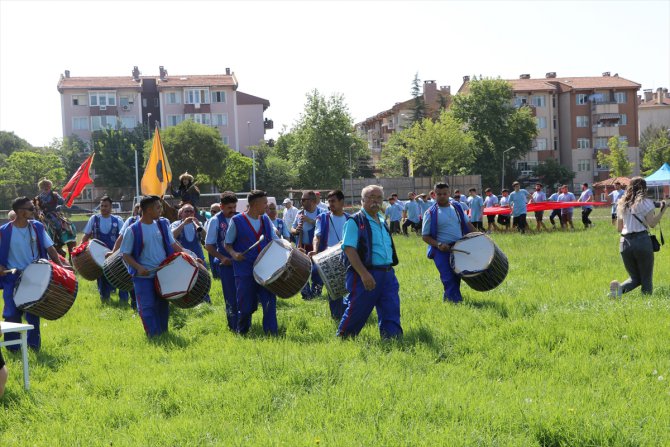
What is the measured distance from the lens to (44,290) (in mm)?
8883

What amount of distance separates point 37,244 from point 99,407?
12.1 ft

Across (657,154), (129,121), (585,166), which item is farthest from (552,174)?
(129,121)

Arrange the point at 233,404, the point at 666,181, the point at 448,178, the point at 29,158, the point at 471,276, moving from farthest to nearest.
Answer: the point at 29,158
the point at 448,178
the point at 666,181
the point at 471,276
the point at 233,404

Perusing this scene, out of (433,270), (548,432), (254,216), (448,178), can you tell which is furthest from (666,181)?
(548,432)

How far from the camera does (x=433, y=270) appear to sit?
16.1 metres

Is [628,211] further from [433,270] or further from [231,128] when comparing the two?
[231,128]

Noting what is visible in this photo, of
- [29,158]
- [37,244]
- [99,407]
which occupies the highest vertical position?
[29,158]

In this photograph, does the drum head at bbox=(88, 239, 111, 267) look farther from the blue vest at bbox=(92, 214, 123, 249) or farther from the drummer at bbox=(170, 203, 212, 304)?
the drummer at bbox=(170, 203, 212, 304)

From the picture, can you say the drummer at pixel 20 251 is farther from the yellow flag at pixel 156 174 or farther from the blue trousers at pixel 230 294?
the yellow flag at pixel 156 174

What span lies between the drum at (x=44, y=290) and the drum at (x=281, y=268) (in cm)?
224

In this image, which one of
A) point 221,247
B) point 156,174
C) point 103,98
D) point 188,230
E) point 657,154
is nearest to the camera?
point 221,247

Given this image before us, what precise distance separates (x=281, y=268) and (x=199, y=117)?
78.0m

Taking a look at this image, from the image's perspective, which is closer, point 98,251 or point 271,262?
point 271,262

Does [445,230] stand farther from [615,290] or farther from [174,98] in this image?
[174,98]
